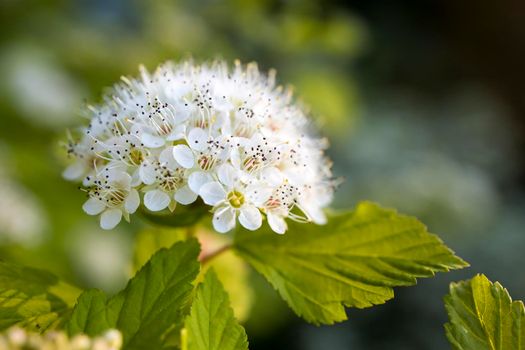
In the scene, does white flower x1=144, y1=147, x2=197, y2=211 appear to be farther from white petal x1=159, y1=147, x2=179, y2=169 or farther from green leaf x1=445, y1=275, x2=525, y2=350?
green leaf x1=445, y1=275, x2=525, y2=350

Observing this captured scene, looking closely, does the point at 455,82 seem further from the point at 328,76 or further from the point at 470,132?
the point at 328,76

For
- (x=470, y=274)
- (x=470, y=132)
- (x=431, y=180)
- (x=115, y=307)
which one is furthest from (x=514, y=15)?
(x=115, y=307)

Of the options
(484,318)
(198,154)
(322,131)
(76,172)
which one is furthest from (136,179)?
(322,131)

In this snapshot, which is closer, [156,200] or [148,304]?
[148,304]

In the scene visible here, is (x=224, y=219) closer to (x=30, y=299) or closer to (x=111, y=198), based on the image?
(x=111, y=198)

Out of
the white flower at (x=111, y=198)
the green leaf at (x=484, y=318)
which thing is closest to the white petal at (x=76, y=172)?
the white flower at (x=111, y=198)

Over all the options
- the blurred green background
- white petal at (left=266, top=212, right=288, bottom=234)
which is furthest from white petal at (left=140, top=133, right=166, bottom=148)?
the blurred green background
